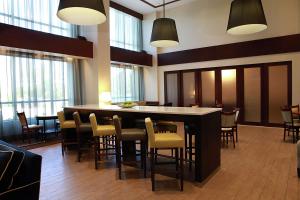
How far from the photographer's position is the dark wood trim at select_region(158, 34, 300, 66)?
7129 millimetres

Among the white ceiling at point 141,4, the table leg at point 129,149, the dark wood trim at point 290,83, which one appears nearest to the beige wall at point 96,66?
the white ceiling at point 141,4

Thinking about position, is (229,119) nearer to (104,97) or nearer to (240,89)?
(240,89)

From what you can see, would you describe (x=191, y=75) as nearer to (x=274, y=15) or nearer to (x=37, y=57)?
(x=274, y=15)

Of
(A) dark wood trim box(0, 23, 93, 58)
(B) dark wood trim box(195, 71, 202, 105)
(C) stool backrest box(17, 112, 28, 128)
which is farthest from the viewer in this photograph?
(B) dark wood trim box(195, 71, 202, 105)

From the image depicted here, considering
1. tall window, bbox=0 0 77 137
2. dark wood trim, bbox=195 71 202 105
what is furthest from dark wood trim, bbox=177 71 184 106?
tall window, bbox=0 0 77 137

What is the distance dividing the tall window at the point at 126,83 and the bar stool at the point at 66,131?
12.3 feet

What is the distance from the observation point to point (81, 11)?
341cm

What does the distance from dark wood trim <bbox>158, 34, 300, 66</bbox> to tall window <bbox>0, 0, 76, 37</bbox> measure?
4.34m

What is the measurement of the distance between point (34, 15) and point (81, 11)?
402 centimetres

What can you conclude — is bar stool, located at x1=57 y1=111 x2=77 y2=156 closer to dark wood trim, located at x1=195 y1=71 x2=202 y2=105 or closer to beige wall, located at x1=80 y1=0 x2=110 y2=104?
beige wall, located at x1=80 y1=0 x2=110 y2=104

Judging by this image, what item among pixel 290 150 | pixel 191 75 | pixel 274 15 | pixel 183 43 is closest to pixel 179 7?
pixel 183 43

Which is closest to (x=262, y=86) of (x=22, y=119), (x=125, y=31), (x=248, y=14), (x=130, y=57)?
(x=248, y=14)

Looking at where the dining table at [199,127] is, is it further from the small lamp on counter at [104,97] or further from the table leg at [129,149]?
the small lamp on counter at [104,97]

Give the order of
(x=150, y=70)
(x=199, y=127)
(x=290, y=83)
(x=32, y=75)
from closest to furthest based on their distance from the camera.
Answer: (x=199, y=127) → (x=32, y=75) → (x=290, y=83) → (x=150, y=70)
